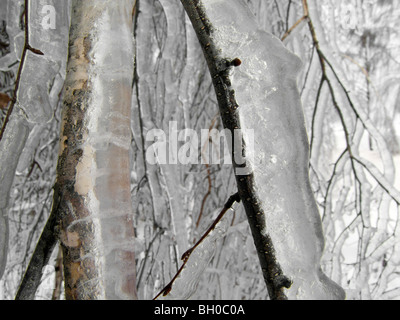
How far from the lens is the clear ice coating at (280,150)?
0.48 meters

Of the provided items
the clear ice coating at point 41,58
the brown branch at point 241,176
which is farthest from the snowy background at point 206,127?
the brown branch at point 241,176

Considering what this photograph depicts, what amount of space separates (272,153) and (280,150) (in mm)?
14

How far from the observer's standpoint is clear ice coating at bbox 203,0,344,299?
48 centimetres

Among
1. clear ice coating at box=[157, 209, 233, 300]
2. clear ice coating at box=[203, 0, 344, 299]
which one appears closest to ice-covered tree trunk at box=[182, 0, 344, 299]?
clear ice coating at box=[203, 0, 344, 299]

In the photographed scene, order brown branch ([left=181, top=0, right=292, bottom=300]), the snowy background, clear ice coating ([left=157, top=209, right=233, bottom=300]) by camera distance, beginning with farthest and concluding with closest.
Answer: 1. the snowy background
2. clear ice coating ([left=157, top=209, right=233, bottom=300])
3. brown branch ([left=181, top=0, right=292, bottom=300])

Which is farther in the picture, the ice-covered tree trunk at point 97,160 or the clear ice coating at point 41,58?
the clear ice coating at point 41,58

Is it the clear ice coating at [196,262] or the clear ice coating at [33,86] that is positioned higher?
the clear ice coating at [33,86]

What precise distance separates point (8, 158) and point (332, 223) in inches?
56.4

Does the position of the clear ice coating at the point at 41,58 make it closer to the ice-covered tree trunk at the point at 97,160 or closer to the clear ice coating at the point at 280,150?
the ice-covered tree trunk at the point at 97,160

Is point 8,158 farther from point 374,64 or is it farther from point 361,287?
point 374,64

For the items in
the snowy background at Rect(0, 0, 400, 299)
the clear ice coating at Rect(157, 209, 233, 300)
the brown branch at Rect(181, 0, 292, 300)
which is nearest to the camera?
the brown branch at Rect(181, 0, 292, 300)

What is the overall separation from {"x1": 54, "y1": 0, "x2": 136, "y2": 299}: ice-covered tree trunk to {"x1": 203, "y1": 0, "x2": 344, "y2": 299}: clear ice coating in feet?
0.64

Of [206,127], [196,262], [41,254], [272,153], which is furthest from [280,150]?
[206,127]

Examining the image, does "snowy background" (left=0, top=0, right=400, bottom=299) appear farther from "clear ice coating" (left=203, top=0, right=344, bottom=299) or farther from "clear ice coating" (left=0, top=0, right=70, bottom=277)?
"clear ice coating" (left=203, top=0, right=344, bottom=299)
